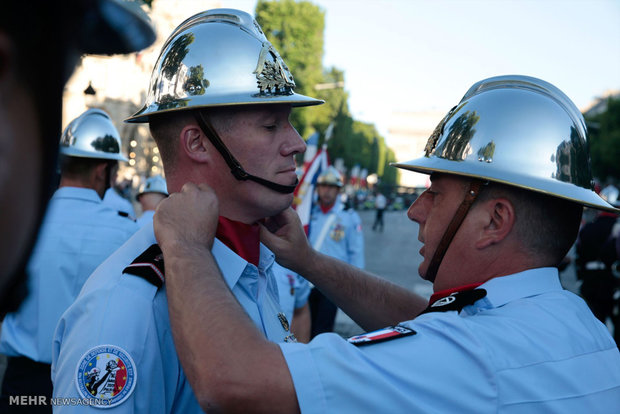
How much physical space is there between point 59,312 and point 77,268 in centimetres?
30

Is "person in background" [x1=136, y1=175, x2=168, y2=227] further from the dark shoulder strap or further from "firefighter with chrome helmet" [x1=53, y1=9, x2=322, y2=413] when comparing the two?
the dark shoulder strap

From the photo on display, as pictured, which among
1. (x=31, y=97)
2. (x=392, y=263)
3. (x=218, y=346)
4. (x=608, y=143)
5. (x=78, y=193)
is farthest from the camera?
(x=608, y=143)

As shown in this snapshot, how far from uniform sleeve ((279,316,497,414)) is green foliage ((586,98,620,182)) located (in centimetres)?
5021

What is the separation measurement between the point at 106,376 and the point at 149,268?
354 millimetres

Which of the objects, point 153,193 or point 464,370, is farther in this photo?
point 153,193

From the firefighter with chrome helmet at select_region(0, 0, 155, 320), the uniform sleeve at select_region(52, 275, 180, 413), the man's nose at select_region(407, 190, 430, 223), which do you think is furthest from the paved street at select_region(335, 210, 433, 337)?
the firefighter with chrome helmet at select_region(0, 0, 155, 320)

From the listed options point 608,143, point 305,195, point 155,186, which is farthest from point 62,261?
point 608,143

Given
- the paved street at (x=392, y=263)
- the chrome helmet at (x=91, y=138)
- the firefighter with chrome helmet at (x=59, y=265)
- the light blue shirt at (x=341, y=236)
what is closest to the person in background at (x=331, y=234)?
the light blue shirt at (x=341, y=236)

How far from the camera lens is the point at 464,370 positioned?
1566 millimetres

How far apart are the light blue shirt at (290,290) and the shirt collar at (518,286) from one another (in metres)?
2.97

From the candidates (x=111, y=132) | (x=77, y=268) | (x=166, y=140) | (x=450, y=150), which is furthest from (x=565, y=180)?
(x=111, y=132)

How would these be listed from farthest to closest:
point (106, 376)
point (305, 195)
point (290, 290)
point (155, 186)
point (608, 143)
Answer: point (608, 143)
point (155, 186)
point (305, 195)
point (290, 290)
point (106, 376)

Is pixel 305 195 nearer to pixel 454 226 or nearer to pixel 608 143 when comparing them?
pixel 454 226

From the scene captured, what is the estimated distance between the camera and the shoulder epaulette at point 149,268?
1.71m
